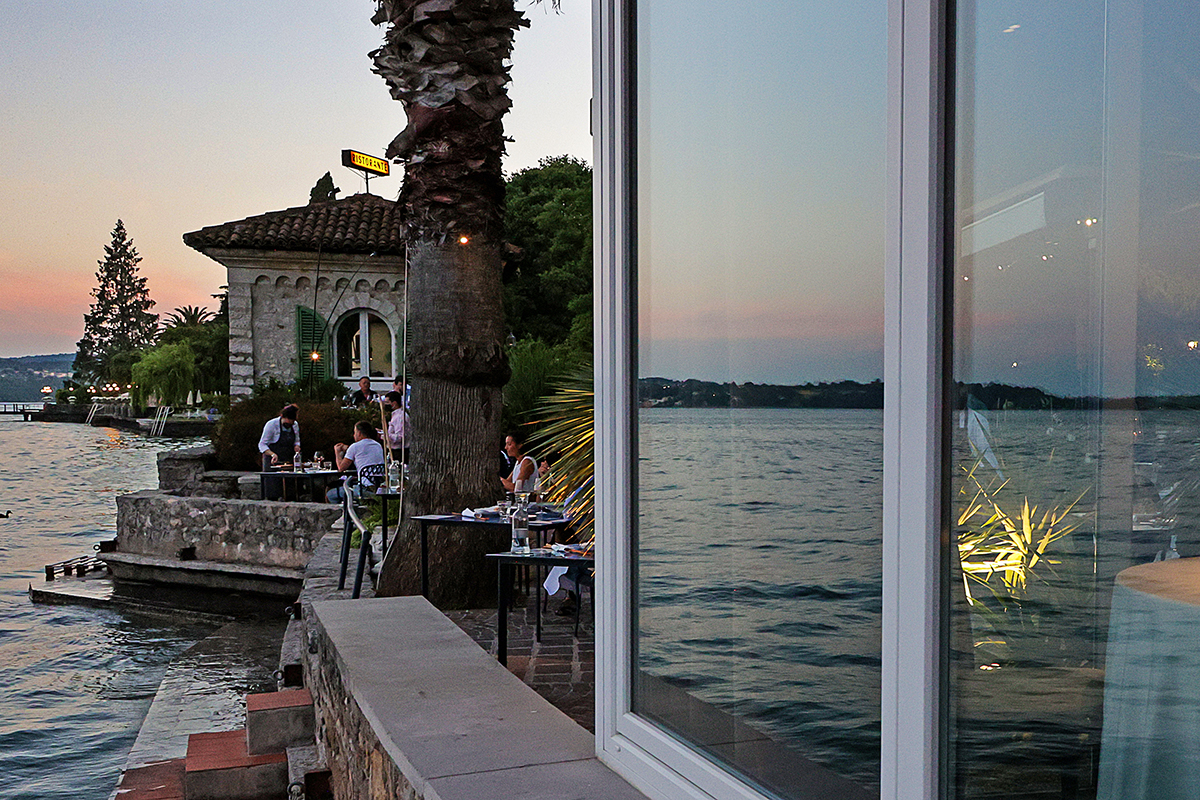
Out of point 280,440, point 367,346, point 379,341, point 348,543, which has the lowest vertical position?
point 348,543

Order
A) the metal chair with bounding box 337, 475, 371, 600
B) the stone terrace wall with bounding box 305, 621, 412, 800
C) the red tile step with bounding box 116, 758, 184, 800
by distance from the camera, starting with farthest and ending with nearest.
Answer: the metal chair with bounding box 337, 475, 371, 600, the red tile step with bounding box 116, 758, 184, 800, the stone terrace wall with bounding box 305, 621, 412, 800

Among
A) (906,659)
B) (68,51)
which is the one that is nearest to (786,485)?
(906,659)

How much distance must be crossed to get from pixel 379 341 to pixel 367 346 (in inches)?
11.3

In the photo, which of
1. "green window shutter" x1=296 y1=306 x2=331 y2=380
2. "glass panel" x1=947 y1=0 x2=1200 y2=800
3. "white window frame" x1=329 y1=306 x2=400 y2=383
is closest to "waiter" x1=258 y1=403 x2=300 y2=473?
"green window shutter" x1=296 y1=306 x2=331 y2=380

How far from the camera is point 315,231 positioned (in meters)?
22.3

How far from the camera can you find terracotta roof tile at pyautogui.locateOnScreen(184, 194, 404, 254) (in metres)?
21.5

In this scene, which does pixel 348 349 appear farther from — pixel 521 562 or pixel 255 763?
pixel 521 562

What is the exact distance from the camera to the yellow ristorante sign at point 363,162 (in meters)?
8.58

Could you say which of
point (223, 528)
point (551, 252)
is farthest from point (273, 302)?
point (223, 528)

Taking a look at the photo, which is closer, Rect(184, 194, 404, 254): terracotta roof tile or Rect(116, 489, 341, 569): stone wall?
Rect(116, 489, 341, 569): stone wall

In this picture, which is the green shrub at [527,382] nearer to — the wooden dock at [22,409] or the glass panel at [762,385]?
the glass panel at [762,385]

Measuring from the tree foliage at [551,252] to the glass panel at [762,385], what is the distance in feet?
62.6

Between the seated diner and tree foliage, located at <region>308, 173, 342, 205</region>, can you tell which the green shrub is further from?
tree foliage, located at <region>308, 173, 342, 205</region>

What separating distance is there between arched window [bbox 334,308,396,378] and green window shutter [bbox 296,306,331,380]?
62 centimetres
